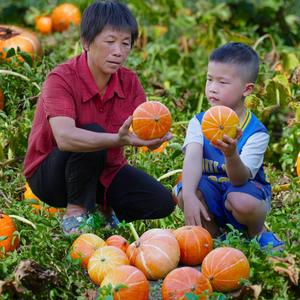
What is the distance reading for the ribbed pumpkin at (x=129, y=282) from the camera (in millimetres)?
3227

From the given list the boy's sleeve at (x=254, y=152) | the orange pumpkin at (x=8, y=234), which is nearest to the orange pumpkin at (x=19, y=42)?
the orange pumpkin at (x=8, y=234)

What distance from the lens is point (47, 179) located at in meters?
4.10

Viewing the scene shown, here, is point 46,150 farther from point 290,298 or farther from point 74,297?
point 290,298

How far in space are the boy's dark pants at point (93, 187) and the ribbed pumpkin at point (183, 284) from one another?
86 cm

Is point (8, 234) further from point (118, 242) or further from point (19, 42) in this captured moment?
point (19, 42)

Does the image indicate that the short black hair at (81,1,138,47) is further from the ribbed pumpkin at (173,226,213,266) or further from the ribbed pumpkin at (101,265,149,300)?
the ribbed pumpkin at (101,265,149,300)

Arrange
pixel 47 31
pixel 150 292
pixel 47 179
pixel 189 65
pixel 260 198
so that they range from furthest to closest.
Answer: pixel 47 31, pixel 189 65, pixel 47 179, pixel 260 198, pixel 150 292

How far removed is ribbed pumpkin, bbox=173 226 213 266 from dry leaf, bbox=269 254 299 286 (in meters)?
0.39

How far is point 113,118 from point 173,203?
0.50 meters

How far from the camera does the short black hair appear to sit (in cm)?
394

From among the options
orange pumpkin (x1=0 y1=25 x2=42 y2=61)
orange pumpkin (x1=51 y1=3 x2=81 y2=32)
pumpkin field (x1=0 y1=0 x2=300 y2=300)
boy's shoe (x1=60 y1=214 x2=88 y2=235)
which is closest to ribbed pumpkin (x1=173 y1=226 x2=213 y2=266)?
pumpkin field (x1=0 y1=0 x2=300 y2=300)

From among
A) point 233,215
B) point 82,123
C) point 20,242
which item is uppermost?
point 82,123

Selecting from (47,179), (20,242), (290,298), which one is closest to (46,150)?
(47,179)

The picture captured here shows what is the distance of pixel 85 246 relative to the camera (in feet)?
11.8
